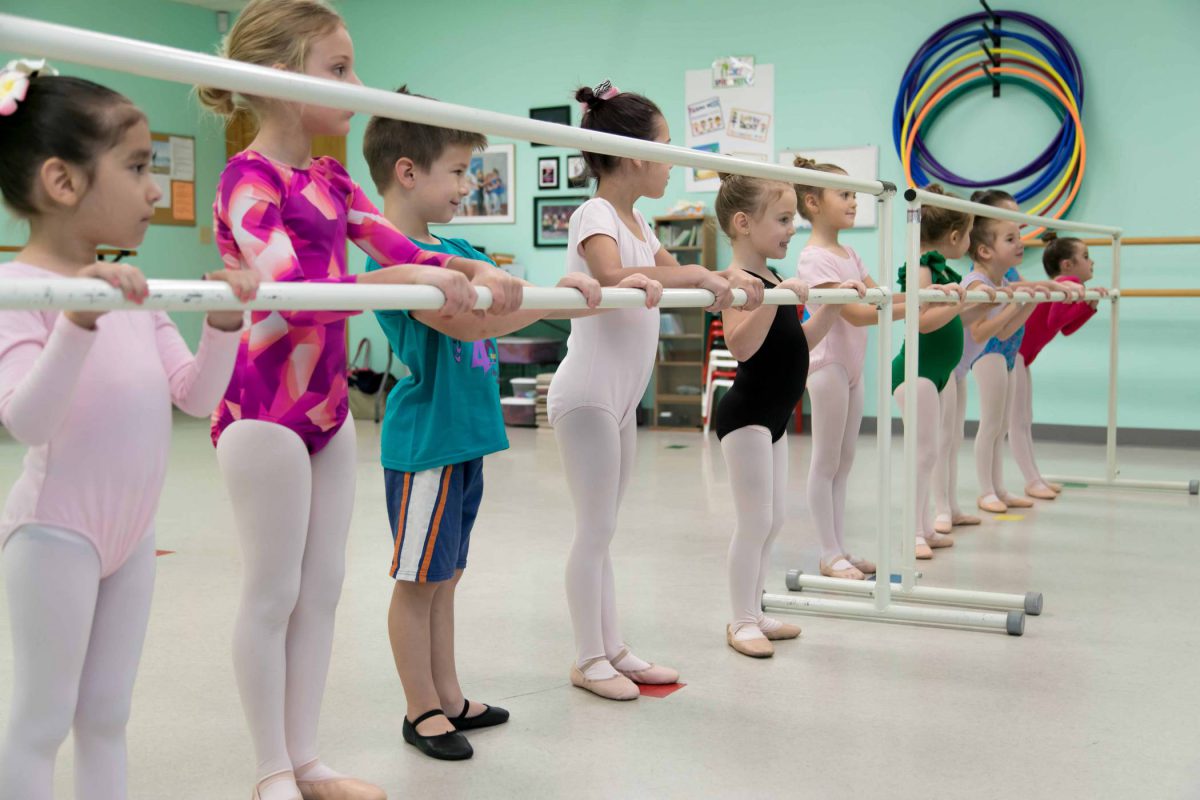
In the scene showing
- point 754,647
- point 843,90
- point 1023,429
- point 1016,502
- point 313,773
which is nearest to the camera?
point 313,773

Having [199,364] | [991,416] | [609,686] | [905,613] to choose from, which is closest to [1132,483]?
[991,416]

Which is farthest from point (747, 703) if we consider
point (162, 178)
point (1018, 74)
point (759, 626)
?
point (162, 178)

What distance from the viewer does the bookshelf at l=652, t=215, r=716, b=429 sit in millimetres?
6328

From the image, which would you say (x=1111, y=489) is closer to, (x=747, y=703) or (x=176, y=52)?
(x=747, y=703)

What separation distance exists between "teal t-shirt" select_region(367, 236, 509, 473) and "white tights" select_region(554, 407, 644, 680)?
0.21 metres

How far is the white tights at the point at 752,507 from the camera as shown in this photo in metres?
2.21

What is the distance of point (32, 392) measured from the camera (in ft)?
3.27

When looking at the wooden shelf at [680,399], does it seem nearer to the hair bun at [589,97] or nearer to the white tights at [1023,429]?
the white tights at [1023,429]

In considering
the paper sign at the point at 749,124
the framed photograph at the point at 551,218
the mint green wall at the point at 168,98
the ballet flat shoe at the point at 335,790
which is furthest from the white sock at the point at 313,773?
the mint green wall at the point at 168,98

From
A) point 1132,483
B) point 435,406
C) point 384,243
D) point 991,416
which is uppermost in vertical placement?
point 384,243

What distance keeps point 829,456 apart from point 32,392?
2141 millimetres

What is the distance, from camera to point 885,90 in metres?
5.97

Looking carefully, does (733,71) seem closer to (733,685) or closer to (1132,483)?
(1132,483)

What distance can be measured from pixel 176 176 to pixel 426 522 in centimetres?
660
